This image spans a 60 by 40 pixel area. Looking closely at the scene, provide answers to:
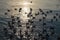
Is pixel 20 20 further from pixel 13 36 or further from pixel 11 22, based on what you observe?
pixel 13 36

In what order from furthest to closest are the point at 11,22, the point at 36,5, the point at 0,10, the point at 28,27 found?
the point at 36,5 < the point at 0,10 < the point at 11,22 < the point at 28,27

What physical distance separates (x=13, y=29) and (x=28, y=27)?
960 millimetres

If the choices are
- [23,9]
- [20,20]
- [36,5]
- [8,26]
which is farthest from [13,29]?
[36,5]

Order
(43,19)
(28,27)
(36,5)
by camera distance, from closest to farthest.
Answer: (28,27) → (43,19) → (36,5)

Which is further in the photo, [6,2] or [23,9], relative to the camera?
[6,2]

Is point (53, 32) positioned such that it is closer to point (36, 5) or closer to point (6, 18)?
point (6, 18)

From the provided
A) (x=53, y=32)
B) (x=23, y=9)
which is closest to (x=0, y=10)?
(x=23, y=9)

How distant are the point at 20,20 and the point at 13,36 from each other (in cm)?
297

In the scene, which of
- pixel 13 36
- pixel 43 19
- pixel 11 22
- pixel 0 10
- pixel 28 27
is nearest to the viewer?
pixel 13 36

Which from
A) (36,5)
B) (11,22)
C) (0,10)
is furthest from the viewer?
(36,5)

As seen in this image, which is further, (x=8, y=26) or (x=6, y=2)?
(x=6, y=2)

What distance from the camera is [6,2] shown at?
23.0 meters

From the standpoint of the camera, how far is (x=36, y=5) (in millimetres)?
22172

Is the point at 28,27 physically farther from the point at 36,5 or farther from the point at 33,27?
the point at 36,5
